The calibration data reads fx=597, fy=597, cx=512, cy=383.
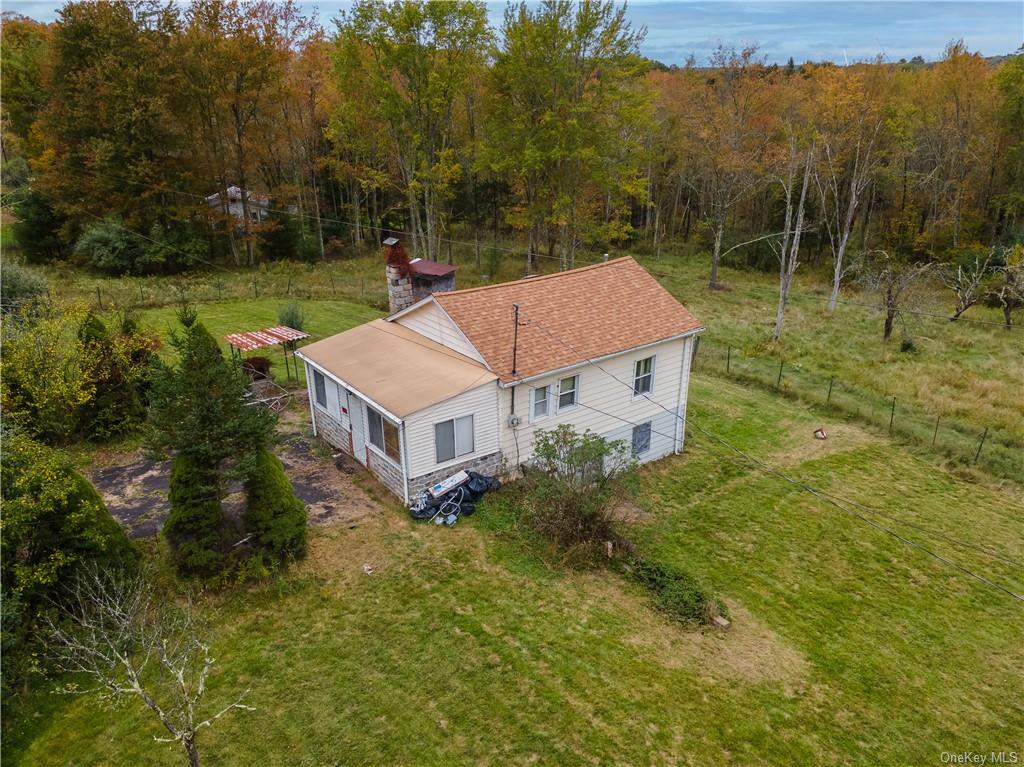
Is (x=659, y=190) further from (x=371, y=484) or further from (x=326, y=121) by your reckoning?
(x=371, y=484)

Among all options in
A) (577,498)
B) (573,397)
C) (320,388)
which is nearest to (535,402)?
(573,397)

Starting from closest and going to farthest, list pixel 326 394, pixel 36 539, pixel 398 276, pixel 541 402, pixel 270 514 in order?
1. pixel 36 539
2. pixel 270 514
3. pixel 541 402
4. pixel 326 394
5. pixel 398 276

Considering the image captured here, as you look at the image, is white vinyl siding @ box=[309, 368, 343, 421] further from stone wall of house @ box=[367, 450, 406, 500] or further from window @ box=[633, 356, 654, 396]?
window @ box=[633, 356, 654, 396]

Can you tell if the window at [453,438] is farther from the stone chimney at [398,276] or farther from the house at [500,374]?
the stone chimney at [398,276]

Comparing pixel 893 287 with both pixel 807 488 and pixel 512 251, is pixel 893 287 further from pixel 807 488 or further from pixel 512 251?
pixel 512 251

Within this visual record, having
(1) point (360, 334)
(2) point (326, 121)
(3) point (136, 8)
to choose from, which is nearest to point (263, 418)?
(1) point (360, 334)

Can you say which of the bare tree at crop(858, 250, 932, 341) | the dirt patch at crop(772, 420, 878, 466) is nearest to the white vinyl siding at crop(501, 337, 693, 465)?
the dirt patch at crop(772, 420, 878, 466)

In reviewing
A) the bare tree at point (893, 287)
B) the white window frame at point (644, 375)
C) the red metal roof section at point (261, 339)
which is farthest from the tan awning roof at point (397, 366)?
the bare tree at point (893, 287)
